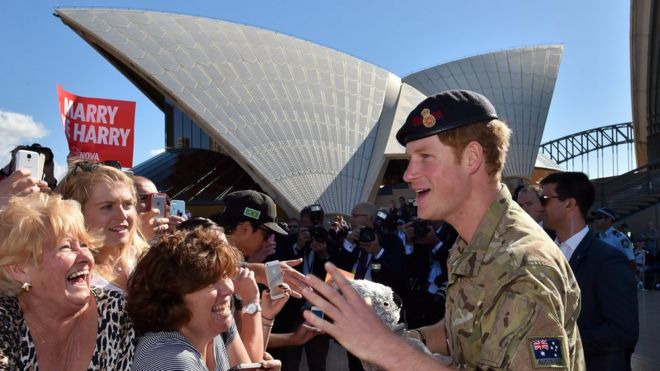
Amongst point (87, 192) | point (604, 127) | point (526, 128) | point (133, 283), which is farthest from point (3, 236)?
point (604, 127)

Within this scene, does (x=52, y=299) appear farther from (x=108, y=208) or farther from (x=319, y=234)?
(x=319, y=234)

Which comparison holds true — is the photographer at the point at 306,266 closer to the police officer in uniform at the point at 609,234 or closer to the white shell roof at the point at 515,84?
the police officer in uniform at the point at 609,234

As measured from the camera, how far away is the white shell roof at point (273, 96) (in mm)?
19672

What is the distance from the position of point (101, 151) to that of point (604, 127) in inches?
1713

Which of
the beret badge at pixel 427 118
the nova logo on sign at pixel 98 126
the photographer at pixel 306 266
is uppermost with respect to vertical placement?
the nova logo on sign at pixel 98 126

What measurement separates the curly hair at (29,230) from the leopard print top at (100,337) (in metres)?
0.10

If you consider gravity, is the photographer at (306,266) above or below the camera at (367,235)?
below

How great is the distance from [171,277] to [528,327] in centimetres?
115

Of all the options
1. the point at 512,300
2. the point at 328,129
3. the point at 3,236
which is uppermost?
the point at 328,129

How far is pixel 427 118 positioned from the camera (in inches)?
67.2

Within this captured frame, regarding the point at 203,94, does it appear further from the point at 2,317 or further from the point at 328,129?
the point at 2,317

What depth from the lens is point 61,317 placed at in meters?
1.89

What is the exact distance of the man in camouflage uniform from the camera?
136cm

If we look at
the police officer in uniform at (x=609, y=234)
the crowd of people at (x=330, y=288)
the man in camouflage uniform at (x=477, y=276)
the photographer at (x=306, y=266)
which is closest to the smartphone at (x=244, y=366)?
the crowd of people at (x=330, y=288)
